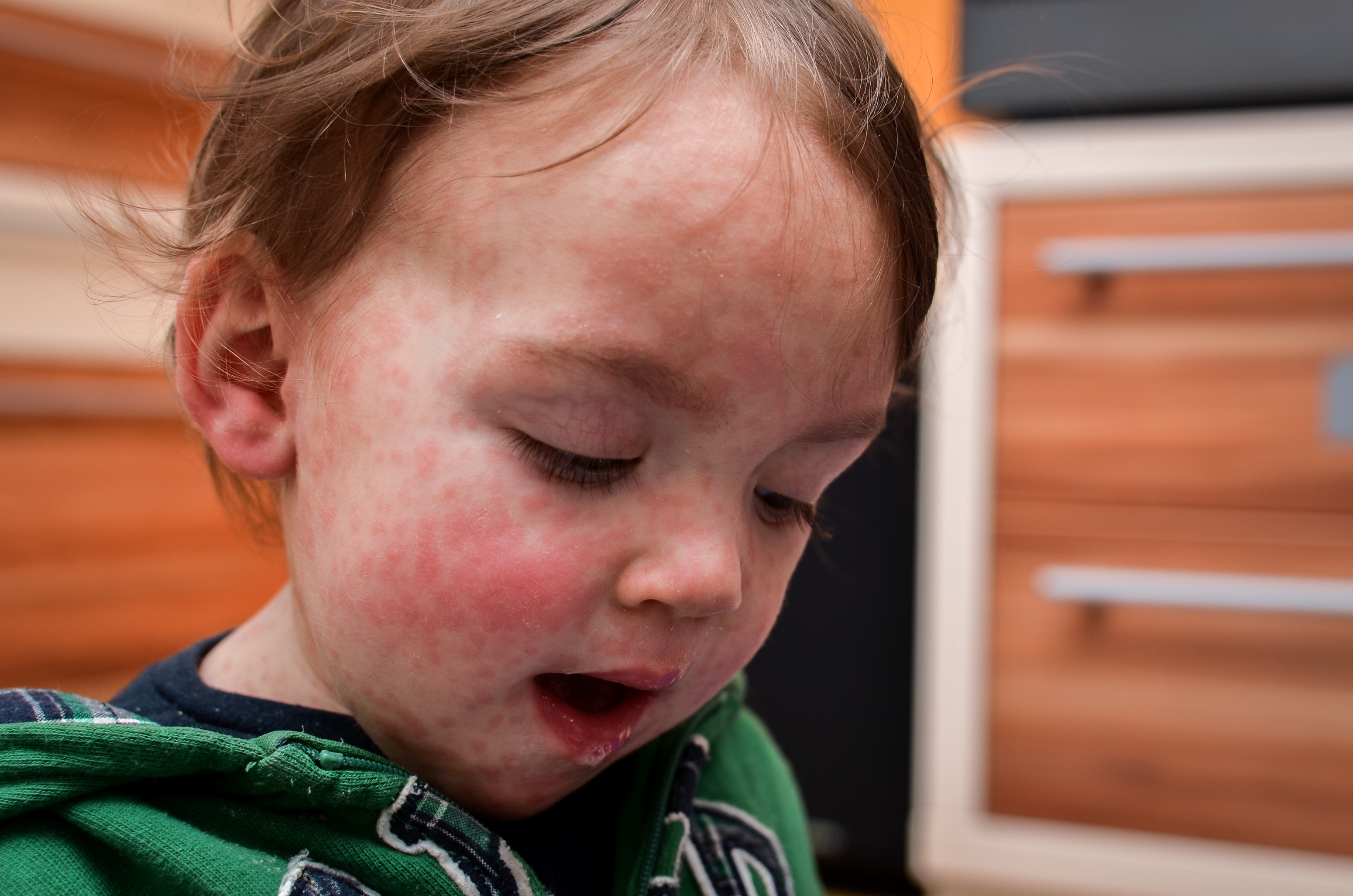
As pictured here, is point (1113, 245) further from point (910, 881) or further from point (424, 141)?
point (424, 141)

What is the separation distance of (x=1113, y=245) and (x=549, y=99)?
34.1 inches

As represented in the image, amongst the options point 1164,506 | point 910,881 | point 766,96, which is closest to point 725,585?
point 766,96

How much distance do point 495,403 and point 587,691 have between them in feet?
0.41

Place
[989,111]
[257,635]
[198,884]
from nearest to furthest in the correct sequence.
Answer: [198,884]
[257,635]
[989,111]

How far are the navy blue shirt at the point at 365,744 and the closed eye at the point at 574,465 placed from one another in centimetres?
14

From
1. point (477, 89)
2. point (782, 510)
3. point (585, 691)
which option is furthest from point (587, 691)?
point (477, 89)

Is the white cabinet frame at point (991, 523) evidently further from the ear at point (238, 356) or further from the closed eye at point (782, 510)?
the ear at point (238, 356)

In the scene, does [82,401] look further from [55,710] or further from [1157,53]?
[1157,53]

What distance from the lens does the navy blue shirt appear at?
0.44 metres

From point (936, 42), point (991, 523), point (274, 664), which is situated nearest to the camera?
point (274, 664)

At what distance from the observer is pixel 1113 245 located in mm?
1110

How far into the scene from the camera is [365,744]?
45 centimetres

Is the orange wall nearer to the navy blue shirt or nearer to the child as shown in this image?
the child

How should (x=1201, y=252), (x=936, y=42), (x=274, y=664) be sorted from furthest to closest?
1. (x=936, y=42)
2. (x=1201, y=252)
3. (x=274, y=664)
